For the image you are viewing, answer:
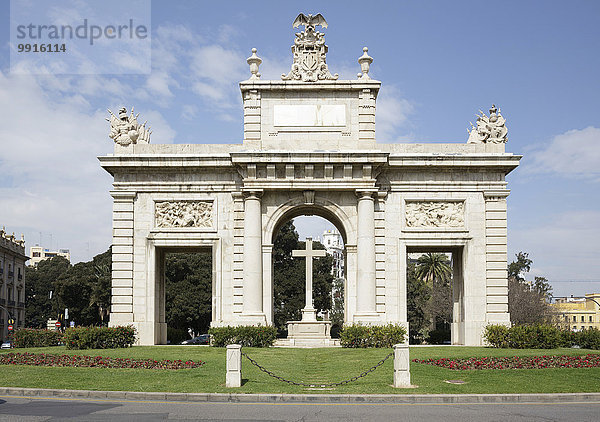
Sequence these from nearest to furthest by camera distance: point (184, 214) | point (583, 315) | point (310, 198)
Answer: point (310, 198) < point (184, 214) < point (583, 315)

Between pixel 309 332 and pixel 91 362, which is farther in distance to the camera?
pixel 309 332

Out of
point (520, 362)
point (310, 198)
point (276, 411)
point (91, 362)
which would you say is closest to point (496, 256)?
point (310, 198)

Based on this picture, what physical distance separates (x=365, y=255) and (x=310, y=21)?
12.5 meters

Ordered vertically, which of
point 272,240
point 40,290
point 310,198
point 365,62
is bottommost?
point 40,290

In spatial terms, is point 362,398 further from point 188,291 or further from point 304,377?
point 188,291

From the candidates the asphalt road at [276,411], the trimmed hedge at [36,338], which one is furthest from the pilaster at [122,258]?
the asphalt road at [276,411]

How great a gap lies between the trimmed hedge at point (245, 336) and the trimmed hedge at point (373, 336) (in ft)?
11.4

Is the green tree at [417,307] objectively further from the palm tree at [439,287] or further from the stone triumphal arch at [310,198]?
the stone triumphal arch at [310,198]

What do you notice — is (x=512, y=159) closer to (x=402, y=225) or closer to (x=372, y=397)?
(x=402, y=225)

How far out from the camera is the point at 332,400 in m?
16.9

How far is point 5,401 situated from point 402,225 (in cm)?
2266

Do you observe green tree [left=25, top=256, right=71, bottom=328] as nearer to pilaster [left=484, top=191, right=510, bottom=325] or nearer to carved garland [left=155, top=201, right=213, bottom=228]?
carved garland [left=155, top=201, right=213, bottom=228]

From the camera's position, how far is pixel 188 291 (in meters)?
66.5

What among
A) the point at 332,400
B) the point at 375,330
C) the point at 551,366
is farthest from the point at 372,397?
the point at 375,330
